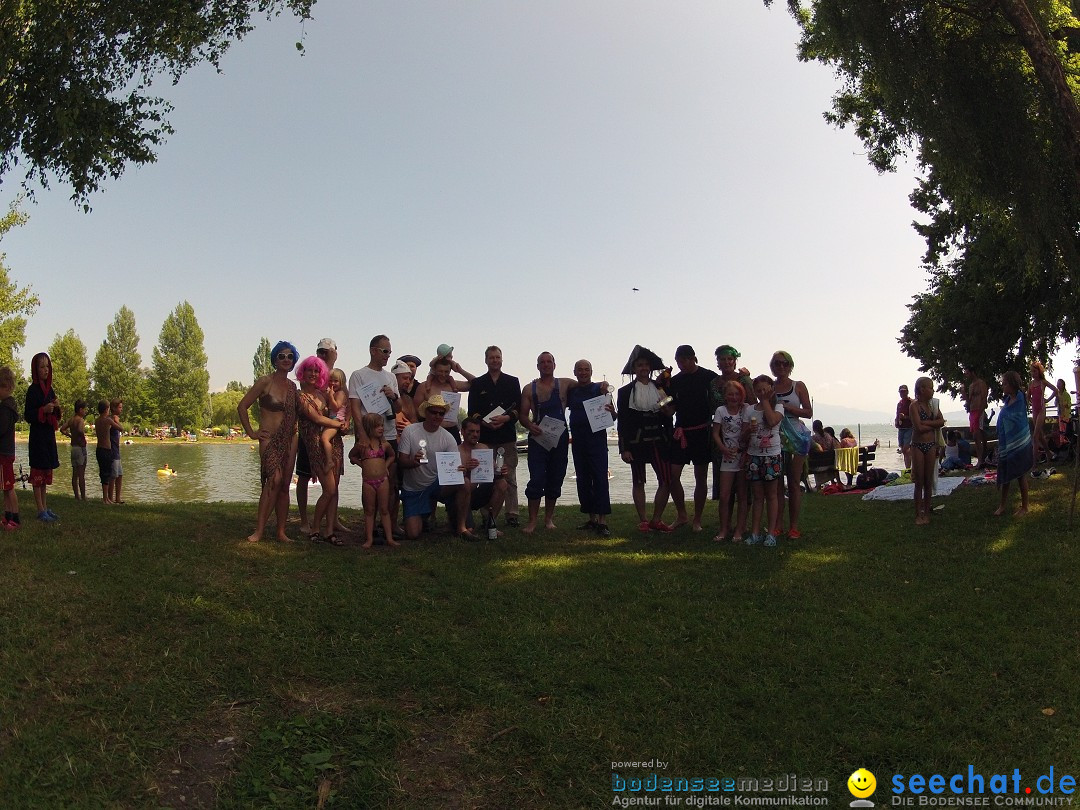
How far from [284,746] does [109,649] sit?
5.63 feet

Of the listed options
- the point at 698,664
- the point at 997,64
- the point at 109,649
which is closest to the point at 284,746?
the point at 109,649

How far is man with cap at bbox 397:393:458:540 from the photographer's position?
8.33 m

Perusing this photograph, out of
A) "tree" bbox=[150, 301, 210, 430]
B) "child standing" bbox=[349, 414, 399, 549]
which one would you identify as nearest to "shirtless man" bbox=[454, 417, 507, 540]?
"child standing" bbox=[349, 414, 399, 549]

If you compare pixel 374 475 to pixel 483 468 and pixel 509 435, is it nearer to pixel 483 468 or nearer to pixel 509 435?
pixel 483 468

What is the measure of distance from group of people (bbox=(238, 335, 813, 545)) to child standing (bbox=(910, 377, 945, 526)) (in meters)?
1.80

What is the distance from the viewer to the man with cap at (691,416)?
9117 mm

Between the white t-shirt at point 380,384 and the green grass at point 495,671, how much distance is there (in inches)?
56.7

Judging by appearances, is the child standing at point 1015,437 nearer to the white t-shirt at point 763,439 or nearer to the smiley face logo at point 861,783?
the white t-shirt at point 763,439

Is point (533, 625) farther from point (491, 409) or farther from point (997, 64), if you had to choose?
point (997, 64)

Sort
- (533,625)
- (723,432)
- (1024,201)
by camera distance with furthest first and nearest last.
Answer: (1024,201) → (723,432) → (533,625)

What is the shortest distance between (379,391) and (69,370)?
7255cm

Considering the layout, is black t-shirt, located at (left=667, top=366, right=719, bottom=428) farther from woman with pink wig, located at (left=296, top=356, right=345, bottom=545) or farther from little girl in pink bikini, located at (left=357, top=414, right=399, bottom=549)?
woman with pink wig, located at (left=296, top=356, right=345, bottom=545)

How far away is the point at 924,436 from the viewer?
9.36m

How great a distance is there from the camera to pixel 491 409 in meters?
9.19
